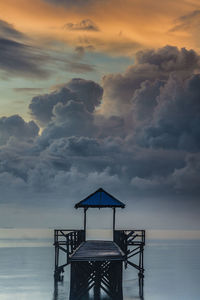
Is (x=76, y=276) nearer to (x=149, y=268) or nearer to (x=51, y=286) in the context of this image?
(x=51, y=286)

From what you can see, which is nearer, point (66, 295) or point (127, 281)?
point (66, 295)

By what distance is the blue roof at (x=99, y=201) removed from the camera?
41.3 meters

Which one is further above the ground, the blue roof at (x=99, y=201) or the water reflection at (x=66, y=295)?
the blue roof at (x=99, y=201)

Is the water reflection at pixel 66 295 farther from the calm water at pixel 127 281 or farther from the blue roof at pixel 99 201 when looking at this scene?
the blue roof at pixel 99 201

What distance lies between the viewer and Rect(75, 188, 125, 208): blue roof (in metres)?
41.3

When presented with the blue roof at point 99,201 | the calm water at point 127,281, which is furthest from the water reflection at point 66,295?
the blue roof at point 99,201

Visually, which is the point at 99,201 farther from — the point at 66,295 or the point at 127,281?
the point at 127,281

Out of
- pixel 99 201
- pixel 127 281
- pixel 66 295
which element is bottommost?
pixel 127 281

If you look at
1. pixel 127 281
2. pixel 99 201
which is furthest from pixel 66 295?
pixel 127 281

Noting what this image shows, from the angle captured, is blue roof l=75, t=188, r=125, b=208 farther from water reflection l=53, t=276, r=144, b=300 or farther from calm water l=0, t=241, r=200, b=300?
calm water l=0, t=241, r=200, b=300

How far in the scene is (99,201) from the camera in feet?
136

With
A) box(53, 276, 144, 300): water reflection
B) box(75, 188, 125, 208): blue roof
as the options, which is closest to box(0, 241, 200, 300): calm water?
box(53, 276, 144, 300): water reflection

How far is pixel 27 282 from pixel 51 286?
14.1ft

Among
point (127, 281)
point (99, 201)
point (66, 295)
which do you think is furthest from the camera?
point (127, 281)
